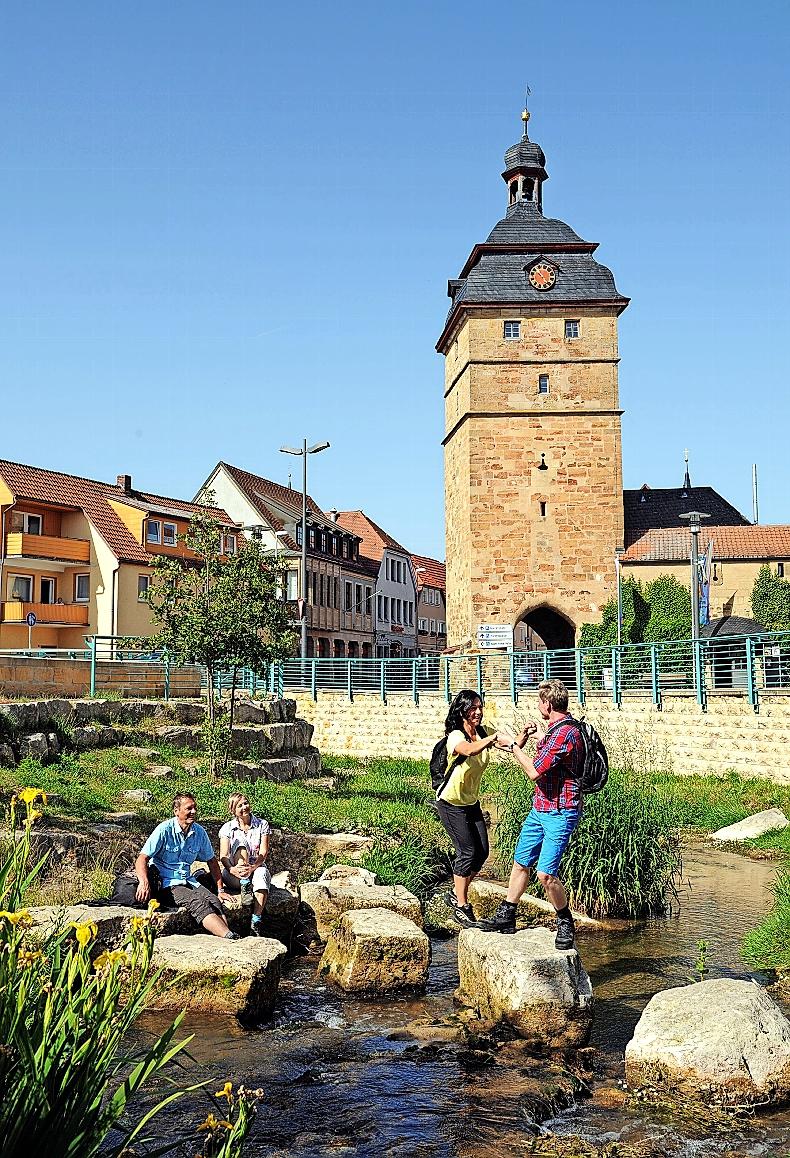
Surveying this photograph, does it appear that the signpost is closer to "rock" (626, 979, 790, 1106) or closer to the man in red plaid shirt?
the man in red plaid shirt

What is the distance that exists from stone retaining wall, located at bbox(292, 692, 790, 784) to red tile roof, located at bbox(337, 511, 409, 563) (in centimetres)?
4055

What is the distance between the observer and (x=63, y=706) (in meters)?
16.1

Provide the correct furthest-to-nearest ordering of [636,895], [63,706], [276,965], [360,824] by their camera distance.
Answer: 1. [63,706]
2. [360,824]
3. [636,895]
4. [276,965]

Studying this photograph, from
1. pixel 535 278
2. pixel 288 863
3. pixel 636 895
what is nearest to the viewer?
pixel 636 895

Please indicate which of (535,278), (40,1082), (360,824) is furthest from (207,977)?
(535,278)

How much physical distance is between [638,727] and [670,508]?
948 inches

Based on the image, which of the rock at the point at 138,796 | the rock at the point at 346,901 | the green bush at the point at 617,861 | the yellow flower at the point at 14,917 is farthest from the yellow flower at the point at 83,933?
the rock at the point at 138,796

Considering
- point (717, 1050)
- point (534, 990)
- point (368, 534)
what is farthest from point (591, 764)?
point (368, 534)

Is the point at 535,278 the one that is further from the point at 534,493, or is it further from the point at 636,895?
the point at 636,895

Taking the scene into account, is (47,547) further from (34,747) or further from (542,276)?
(34,747)

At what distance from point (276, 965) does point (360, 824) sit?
6.65 metres

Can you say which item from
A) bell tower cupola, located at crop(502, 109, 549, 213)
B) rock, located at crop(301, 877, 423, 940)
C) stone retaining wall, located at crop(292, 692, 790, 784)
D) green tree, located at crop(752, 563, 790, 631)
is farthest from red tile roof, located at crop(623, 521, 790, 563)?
rock, located at crop(301, 877, 423, 940)

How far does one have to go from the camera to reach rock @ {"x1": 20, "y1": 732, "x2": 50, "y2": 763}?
45.7ft

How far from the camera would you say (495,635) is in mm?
41719
